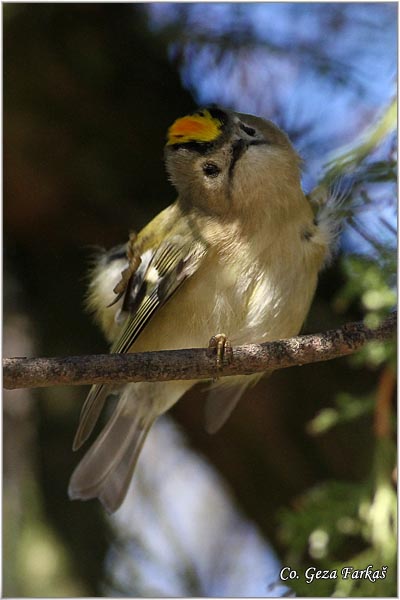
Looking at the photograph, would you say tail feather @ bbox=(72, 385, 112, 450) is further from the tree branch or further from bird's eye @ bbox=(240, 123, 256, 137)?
bird's eye @ bbox=(240, 123, 256, 137)

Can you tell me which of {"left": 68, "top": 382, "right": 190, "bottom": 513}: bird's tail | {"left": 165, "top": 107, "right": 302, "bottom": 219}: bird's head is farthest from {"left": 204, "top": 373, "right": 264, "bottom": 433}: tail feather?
{"left": 165, "top": 107, "right": 302, "bottom": 219}: bird's head

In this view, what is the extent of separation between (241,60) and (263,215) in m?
0.47

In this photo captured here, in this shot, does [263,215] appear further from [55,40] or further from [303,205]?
[55,40]

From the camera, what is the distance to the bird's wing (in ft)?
4.72

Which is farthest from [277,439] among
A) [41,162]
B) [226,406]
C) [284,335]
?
[41,162]

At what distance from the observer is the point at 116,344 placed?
1523mm

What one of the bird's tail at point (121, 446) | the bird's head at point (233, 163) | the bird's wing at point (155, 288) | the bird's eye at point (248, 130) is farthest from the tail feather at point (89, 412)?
the bird's eye at point (248, 130)

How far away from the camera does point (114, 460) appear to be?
167cm

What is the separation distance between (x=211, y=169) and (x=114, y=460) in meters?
0.63

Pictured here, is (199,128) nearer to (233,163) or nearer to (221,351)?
(233,163)

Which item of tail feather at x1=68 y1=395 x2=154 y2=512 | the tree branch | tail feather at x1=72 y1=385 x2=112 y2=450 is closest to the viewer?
the tree branch

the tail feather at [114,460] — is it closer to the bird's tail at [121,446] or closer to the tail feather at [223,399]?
the bird's tail at [121,446]

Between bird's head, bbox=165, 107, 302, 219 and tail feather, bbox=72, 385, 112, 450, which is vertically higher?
bird's head, bbox=165, 107, 302, 219

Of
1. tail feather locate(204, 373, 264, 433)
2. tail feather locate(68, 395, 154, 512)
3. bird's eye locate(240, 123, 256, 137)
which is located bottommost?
tail feather locate(68, 395, 154, 512)
